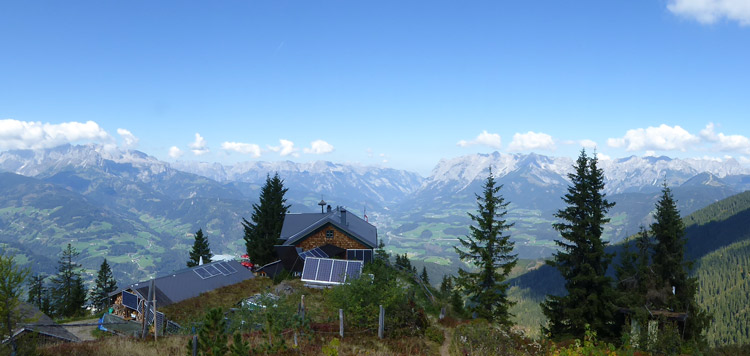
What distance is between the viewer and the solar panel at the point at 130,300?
35.9 meters

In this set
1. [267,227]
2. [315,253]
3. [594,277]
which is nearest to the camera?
[594,277]

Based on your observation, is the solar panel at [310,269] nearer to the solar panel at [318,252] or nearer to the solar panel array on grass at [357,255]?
the solar panel at [318,252]

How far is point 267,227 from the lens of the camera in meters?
52.2

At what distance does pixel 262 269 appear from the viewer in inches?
1770

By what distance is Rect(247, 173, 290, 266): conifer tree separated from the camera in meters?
48.5

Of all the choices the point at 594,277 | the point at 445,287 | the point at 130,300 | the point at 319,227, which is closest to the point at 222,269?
the point at 130,300

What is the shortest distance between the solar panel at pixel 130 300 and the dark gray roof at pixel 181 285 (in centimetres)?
68

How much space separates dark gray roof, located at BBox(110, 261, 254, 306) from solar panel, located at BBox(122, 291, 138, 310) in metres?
0.68

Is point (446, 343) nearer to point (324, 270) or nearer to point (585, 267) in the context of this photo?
point (585, 267)

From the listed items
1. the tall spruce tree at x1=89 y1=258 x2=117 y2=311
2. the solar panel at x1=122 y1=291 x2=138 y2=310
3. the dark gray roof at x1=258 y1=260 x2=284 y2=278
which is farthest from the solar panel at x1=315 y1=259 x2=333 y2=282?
the tall spruce tree at x1=89 y1=258 x2=117 y2=311

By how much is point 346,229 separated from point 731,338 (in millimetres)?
190376

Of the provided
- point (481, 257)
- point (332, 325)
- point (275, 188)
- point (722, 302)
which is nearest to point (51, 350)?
point (332, 325)

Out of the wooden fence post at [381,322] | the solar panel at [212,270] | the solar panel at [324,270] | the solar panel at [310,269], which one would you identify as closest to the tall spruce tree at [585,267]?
the wooden fence post at [381,322]

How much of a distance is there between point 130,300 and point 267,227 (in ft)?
61.2
